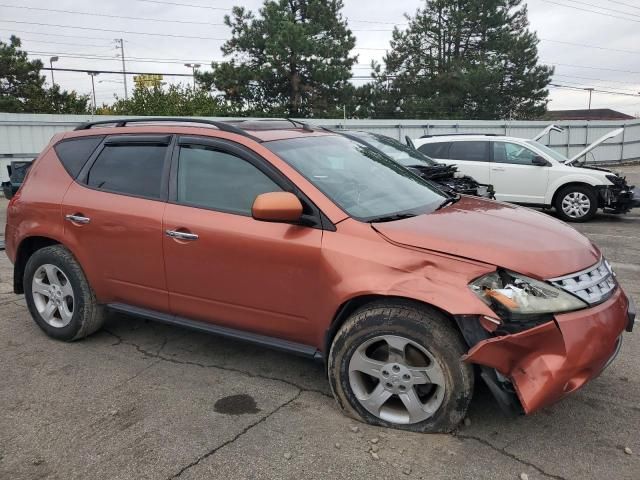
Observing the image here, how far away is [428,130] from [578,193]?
13346 millimetres

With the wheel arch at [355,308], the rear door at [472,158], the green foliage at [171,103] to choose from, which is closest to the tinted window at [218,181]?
the wheel arch at [355,308]

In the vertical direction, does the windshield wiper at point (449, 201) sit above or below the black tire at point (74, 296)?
above

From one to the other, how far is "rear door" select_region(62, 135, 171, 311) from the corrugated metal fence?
592 inches

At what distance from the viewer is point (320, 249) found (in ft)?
9.97

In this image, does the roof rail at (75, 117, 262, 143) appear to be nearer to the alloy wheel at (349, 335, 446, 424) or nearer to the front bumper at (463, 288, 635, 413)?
the alloy wheel at (349, 335, 446, 424)

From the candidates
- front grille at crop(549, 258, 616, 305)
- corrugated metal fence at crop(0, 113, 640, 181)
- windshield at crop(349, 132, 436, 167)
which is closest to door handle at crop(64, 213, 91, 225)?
front grille at crop(549, 258, 616, 305)

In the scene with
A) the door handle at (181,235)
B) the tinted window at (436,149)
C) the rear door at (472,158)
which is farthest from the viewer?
the tinted window at (436,149)

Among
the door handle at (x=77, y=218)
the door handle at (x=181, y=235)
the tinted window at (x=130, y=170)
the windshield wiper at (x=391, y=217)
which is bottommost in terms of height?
the door handle at (x=181, y=235)

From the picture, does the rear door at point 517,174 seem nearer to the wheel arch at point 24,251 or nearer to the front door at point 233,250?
the front door at point 233,250

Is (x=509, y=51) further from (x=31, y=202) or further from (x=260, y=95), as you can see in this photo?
(x=31, y=202)

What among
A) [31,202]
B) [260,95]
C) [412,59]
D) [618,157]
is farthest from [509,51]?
[31,202]

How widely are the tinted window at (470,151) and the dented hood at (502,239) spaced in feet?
26.2

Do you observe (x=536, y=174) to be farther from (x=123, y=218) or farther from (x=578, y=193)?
(x=123, y=218)

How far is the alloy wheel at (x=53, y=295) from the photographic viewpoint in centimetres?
422
